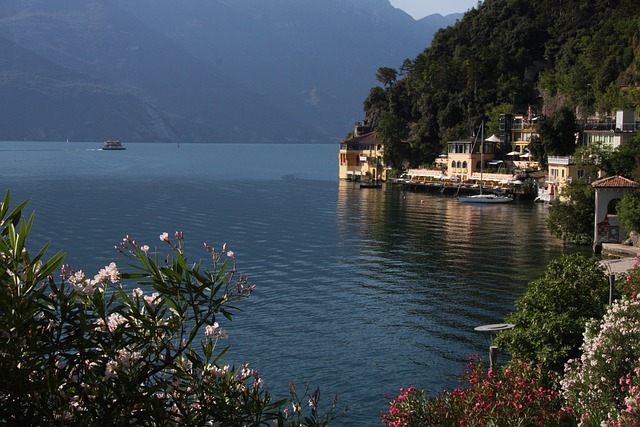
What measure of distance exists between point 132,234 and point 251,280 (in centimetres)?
2186

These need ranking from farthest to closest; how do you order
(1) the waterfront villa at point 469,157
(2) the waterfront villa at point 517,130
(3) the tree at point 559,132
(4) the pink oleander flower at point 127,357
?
(2) the waterfront villa at point 517,130 < (1) the waterfront villa at point 469,157 < (3) the tree at point 559,132 < (4) the pink oleander flower at point 127,357

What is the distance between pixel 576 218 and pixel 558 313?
32.9 metres

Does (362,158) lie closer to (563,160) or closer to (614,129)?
(563,160)

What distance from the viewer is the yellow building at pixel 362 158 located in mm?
117688

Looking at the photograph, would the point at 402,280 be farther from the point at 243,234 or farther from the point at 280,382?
the point at 243,234

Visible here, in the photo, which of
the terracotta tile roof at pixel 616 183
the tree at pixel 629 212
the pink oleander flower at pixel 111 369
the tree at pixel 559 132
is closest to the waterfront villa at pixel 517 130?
the tree at pixel 559 132

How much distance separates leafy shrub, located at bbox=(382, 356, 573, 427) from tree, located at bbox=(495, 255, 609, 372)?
435 centimetres

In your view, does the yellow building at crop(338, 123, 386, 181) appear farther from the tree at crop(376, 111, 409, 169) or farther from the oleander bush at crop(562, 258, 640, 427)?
the oleander bush at crop(562, 258, 640, 427)

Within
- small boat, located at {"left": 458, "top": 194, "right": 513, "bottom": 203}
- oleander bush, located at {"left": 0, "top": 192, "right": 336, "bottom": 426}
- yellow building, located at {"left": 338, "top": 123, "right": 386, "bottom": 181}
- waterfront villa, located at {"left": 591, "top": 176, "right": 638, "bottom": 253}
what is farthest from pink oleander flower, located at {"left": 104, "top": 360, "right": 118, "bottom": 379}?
yellow building, located at {"left": 338, "top": 123, "right": 386, "bottom": 181}

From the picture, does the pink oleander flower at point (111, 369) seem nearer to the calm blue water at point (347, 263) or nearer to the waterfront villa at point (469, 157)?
the calm blue water at point (347, 263)

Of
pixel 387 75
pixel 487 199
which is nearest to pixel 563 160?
pixel 487 199

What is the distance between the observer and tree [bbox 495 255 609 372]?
2091 cm

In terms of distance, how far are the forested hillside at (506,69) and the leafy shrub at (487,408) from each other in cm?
8137

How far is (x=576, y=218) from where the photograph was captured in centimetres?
5294
